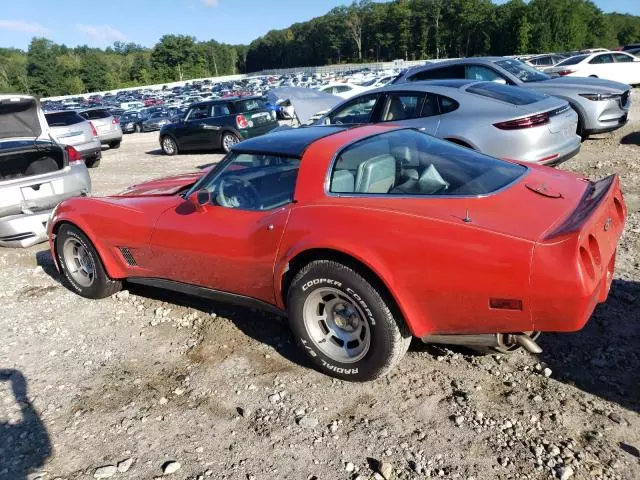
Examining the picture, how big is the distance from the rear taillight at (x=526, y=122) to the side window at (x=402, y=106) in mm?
1178

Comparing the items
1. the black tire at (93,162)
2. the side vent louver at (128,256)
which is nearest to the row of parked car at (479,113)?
the side vent louver at (128,256)

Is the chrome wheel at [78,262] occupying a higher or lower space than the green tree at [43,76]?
lower

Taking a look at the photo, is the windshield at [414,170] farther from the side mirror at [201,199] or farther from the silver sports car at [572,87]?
the silver sports car at [572,87]

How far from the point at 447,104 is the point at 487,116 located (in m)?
0.59

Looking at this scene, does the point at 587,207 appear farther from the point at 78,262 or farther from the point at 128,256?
the point at 78,262

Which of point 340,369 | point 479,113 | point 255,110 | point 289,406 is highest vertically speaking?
point 479,113

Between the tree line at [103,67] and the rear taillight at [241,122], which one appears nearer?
the rear taillight at [241,122]

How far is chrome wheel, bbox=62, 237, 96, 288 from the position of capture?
4691 millimetres

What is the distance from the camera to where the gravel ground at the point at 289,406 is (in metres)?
2.48

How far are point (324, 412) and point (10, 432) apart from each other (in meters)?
1.79

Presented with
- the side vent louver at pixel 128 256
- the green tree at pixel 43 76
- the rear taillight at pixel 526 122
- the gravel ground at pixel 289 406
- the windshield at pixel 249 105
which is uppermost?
the green tree at pixel 43 76

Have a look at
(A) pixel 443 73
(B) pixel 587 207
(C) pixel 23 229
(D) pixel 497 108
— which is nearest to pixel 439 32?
(A) pixel 443 73

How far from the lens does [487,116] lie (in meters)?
6.39

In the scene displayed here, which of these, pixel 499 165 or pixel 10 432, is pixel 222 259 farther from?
pixel 499 165
